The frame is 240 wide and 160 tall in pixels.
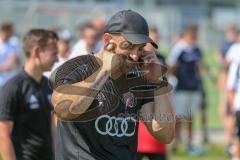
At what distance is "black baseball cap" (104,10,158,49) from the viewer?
13.6 feet

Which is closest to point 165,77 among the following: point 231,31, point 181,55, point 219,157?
point 219,157

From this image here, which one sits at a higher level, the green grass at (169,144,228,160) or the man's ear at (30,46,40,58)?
the man's ear at (30,46,40,58)

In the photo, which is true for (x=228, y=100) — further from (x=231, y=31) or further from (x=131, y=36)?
(x=131, y=36)

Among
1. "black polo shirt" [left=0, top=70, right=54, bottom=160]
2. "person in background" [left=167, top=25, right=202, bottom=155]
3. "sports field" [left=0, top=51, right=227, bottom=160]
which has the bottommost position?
"sports field" [left=0, top=51, right=227, bottom=160]

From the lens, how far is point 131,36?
4148mm

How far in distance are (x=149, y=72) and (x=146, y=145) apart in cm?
441

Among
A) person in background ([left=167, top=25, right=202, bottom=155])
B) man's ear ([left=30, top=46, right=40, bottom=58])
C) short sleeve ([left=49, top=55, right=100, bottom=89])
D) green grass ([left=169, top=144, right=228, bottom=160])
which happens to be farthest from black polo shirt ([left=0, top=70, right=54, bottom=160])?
person in background ([left=167, top=25, right=202, bottom=155])

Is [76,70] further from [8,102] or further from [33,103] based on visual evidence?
[33,103]

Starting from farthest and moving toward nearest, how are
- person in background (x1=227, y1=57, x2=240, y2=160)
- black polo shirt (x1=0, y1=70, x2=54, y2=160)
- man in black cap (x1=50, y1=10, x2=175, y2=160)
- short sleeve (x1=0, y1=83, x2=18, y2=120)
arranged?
person in background (x1=227, y1=57, x2=240, y2=160) < black polo shirt (x1=0, y1=70, x2=54, y2=160) < short sleeve (x1=0, y1=83, x2=18, y2=120) < man in black cap (x1=50, y1=10, x2=175, y2=160)

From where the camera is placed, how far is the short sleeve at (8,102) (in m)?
5.73

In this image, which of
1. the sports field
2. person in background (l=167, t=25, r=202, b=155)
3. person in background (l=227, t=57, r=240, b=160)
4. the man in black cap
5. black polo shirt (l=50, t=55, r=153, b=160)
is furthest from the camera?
person in background (l=167, t=25, r=202, b=155)

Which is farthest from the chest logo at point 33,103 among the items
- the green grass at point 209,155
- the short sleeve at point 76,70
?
the green grass at point 209,155

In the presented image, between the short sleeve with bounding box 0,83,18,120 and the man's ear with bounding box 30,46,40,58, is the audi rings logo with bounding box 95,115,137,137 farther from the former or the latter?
the man's ear with bounding box 30,46,40,58

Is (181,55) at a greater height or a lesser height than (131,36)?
lesser
